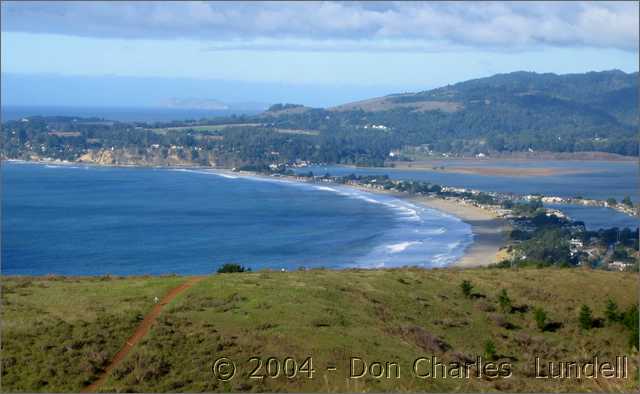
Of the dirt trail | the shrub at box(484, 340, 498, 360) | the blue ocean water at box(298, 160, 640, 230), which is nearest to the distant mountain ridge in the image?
the blue ocean water at box(298, 160, 640, 230)

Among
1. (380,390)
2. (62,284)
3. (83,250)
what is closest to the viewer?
(380,390)

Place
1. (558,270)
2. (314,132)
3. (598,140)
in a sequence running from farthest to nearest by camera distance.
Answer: (314,132), (598,140), (558,270)

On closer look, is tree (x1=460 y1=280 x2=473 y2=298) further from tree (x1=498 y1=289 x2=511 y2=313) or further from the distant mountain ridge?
the distant mountain ridge

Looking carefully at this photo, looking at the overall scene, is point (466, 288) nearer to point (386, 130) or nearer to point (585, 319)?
point (585, 319)

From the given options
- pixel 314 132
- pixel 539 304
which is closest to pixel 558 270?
pixel 539 304

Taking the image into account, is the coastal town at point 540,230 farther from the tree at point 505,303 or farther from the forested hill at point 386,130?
the forested hill at point 386,130

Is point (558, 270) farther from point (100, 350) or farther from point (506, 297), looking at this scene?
point (100, 350)

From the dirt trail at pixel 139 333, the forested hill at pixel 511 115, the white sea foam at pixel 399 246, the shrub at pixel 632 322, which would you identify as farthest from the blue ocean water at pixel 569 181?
the dirt trail at pixel 139 333

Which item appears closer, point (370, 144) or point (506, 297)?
point (506, 297)
